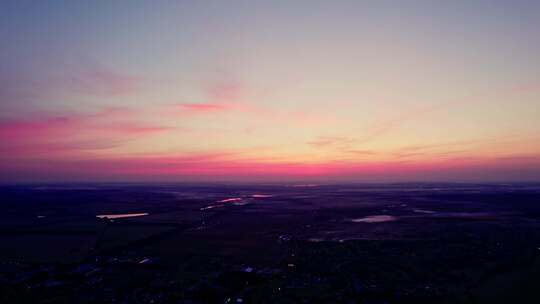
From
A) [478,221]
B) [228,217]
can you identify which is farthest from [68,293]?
[478,221]

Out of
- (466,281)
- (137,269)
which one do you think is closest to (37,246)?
(137,269)

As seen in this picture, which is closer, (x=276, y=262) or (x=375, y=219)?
(x=276, y=262)

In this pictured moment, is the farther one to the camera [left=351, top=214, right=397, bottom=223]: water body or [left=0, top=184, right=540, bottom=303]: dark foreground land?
[left=351, top=214, right=397, bottom=223]: water body

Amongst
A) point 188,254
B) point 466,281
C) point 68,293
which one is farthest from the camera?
A: point 188,254

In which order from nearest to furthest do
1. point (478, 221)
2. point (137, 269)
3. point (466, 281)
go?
point (466, 281) < point (137, 269) < point (478, 221)

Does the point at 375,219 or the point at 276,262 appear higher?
the point at 375,219

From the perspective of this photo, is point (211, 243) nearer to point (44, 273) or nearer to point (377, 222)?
point (44, 273)

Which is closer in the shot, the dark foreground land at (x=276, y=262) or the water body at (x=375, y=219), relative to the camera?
the dark foreground land at (x=276, y=262)

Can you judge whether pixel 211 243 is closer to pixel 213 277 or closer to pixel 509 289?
pixel 213 277

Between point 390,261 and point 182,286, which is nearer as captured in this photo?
point 182,286
